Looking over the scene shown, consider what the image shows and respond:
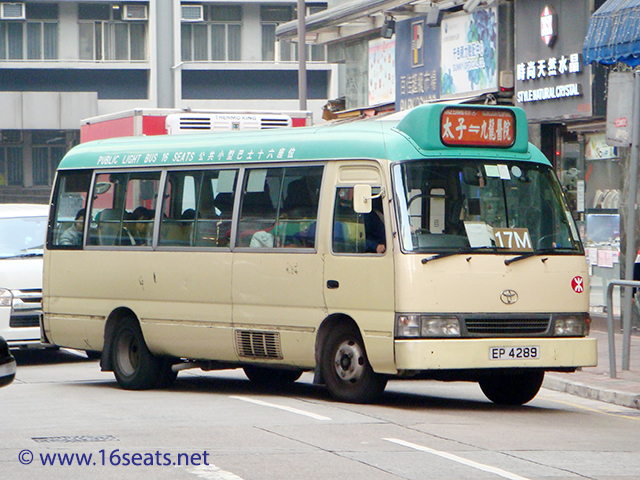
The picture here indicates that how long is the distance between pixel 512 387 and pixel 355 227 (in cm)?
209

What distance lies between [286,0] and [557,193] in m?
37.6

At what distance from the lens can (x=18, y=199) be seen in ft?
154

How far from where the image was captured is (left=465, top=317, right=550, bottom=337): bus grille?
9.75 metres

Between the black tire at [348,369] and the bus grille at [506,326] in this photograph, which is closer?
the bus grille at [506,326]

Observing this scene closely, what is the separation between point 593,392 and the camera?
460 inches

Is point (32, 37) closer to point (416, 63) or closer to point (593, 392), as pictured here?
point (416, 63)

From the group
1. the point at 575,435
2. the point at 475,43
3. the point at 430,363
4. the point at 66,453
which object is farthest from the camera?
the point at 475,43

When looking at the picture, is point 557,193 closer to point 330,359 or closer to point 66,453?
point 330,359

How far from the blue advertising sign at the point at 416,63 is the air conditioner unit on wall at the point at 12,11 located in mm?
26059

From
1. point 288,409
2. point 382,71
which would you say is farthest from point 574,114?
point 288,409

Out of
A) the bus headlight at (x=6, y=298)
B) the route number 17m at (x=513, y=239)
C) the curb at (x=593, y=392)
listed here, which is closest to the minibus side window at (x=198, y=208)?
the route number 17m at (x=513, y=239)

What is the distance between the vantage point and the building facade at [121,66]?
4578 centimetres

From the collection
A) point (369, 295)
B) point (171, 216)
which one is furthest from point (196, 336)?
point (369, 295)

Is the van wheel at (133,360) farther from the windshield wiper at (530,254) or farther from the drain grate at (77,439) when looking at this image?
the windshield wiper at (530,254)
